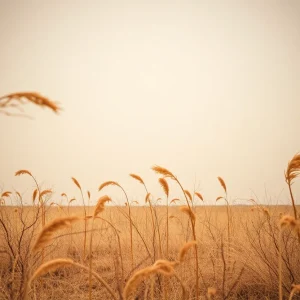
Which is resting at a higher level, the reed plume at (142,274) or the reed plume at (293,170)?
the reed plume at (293,170)

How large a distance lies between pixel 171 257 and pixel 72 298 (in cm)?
241

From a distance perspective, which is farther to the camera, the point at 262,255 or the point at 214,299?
the point at 262,255

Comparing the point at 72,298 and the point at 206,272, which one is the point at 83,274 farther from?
the point at 206,272

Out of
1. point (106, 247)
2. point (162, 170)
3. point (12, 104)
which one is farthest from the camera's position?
point (106, 247)

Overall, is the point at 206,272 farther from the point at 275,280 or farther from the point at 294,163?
the point at 294,163

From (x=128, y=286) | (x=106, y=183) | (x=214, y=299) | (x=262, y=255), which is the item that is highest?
(x=106, y=183)

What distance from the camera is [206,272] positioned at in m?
3.32

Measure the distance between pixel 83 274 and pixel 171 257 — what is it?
190cm

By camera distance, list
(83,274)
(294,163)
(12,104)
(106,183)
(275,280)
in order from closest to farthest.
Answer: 1. (12,104)
2. (294,163)
3. (106,183)
4. (275,280)
5. (83,274)

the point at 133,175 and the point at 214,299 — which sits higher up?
the point at 133,175

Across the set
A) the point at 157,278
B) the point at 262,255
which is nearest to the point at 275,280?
the point at 262,255

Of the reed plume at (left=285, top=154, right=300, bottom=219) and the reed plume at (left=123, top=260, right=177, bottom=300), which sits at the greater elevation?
the reed plume at (left=285, top=154, right=300, bottom=219)

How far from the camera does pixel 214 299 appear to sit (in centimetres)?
260

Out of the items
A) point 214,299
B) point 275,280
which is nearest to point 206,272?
point 214,299
